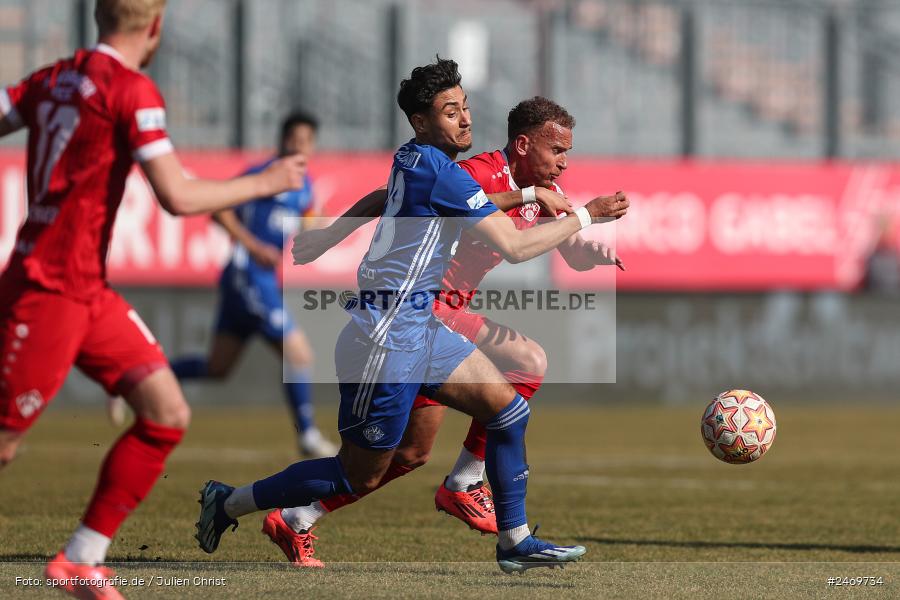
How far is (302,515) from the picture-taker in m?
6.77

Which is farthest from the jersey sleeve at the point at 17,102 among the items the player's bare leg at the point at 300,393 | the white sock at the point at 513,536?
the player's bare leg at the point at 300,393

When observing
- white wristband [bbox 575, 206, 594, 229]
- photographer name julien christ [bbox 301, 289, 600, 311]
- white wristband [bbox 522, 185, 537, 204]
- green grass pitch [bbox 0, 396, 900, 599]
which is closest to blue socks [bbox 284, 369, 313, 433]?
green grass pitch [bbox 0, 396, 900, 599]

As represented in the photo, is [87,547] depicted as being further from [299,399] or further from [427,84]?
[299,399]

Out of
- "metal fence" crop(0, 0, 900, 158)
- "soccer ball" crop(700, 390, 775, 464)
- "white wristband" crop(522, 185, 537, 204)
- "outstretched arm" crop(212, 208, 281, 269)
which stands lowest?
"soccer ball" crop(700, 390, 775, 464)

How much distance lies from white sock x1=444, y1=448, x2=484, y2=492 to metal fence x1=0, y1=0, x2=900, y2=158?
12.4m

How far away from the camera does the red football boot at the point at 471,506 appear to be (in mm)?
7133

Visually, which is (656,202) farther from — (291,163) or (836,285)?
(291,163)

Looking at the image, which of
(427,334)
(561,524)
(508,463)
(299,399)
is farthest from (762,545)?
(299,399)

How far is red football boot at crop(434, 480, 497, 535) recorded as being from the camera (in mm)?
7133

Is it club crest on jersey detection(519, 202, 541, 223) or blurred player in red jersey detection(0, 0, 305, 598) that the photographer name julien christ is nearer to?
club crest on jersey detection(519, 202, 541, 223)

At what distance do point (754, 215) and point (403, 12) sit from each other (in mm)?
5377

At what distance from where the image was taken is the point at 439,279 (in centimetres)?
642

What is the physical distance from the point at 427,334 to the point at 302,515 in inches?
44.1

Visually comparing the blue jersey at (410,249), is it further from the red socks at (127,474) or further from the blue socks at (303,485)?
the red socks at (127,474)
